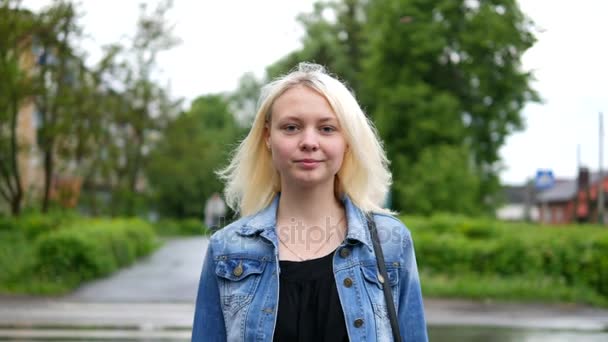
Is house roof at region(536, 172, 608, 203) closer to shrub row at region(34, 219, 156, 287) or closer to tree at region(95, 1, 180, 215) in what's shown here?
tree at region(95, 1, 180, 215)

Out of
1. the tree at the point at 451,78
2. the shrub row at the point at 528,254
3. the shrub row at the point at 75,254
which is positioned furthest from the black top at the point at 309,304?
the tree at the point at 451,78

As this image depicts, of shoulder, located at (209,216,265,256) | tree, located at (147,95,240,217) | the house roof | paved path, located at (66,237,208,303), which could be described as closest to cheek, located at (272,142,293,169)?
shoulder, located at (209,216,265,256)

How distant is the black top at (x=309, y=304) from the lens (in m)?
2.47

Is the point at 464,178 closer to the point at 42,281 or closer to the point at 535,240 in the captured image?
the point at 535,240

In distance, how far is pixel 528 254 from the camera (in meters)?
16.3

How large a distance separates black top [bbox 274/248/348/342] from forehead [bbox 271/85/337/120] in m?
0.43

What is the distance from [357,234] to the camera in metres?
2.55

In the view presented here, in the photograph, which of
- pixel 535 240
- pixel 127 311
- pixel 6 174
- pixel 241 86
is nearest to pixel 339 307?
pixel 127 311

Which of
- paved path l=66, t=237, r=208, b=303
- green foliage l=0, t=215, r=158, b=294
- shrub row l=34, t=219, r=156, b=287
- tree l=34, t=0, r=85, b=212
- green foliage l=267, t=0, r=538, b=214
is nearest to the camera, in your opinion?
paved path l=66, t=237, r=208, b=303

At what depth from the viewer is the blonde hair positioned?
2.58 meters

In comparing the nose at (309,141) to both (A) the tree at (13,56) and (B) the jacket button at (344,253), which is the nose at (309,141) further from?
(A) the tree at (13,56)

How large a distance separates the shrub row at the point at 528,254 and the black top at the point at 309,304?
14.2 m

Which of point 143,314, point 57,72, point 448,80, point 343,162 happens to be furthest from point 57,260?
point 448,80

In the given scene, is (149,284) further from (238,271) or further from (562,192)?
(562,192)
